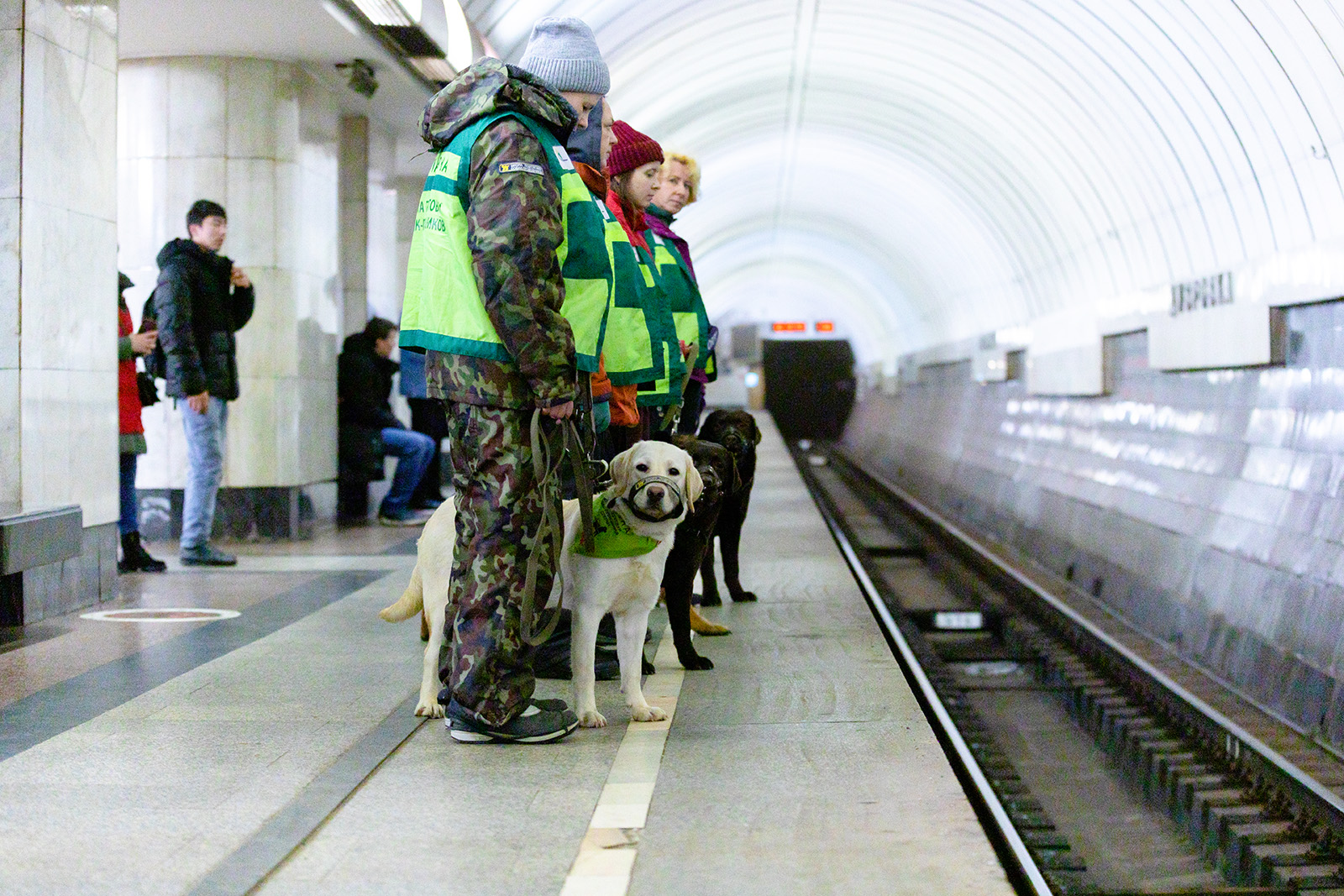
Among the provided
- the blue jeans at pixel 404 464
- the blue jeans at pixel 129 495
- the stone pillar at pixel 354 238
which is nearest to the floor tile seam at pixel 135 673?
the blue jeans at pixel 129 495

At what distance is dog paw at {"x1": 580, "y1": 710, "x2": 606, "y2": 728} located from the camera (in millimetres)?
5064

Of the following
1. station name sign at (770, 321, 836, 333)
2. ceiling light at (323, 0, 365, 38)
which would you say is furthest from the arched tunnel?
station name sign at (770, 321, 836, 333)

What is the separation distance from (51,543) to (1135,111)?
10942mm

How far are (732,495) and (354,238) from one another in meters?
8.45

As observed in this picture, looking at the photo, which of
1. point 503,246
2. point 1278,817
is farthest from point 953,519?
point 503,246

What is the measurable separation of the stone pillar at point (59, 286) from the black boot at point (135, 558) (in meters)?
1.37

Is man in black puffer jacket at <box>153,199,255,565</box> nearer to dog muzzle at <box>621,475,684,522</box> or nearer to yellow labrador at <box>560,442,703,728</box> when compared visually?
yellow labrador at <box>560,442,703,728</box>

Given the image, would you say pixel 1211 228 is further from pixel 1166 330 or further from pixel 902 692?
pixel 902 692

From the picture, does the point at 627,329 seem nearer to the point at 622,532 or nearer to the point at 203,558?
the point at 622,532

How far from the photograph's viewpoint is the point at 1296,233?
11.7 metres

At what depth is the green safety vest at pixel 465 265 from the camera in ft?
15.2

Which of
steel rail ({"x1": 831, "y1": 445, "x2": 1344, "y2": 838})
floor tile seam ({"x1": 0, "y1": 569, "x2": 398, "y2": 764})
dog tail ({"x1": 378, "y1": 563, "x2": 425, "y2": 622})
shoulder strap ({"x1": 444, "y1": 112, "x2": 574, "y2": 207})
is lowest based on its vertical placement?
steel rail ({"x1": 831, "y1": 445, "x2": 1344, "y2": 838})

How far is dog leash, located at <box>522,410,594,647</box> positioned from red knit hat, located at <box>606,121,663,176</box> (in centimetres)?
168

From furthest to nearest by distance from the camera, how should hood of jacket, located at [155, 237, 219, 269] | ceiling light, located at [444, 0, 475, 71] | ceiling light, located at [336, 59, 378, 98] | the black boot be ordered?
ceiling light, located at [336, 59, 378, 98], ceiling light, located at [444, 0, 475, 71], the black boot, hood of jacket, located at [155, 237, 219, 269]
